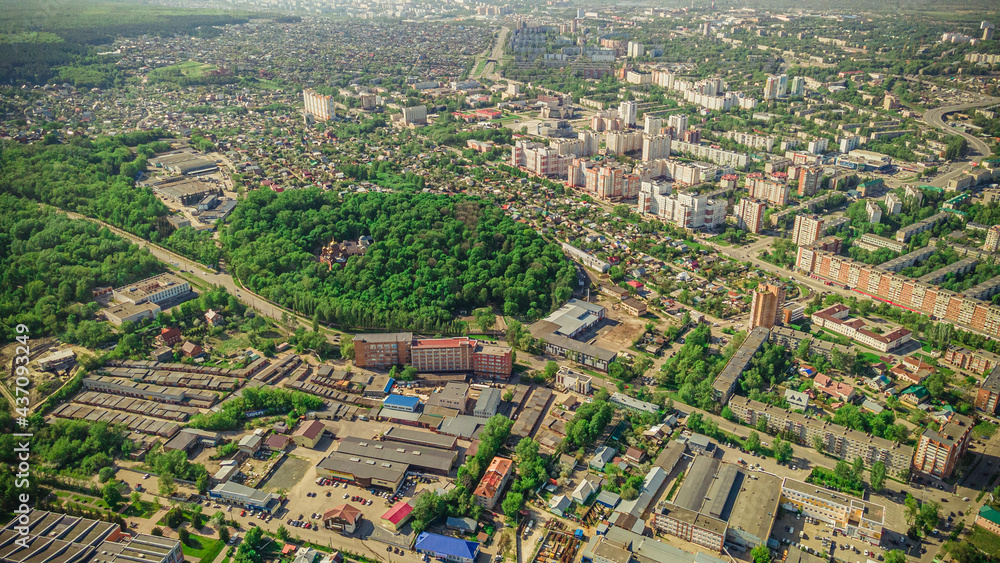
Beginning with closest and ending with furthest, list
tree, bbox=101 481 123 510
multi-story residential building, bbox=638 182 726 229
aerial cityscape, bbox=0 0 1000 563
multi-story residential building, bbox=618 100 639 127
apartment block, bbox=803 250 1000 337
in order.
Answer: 1. aerial cityscape, bbox=0 0 1000 563
2. tree, bbox=101 481 123 510
3. apartment block, bbox=803 250 1000 337
4. multi-story residential building, bbox=638 182 726 229
5. multi-story residential building, bbox=618 100 639 127

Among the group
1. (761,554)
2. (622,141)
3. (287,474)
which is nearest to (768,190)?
(622,141)

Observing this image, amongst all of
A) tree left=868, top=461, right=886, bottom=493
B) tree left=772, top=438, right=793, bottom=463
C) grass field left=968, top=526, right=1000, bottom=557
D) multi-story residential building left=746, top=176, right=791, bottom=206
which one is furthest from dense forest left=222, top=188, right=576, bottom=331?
grass field left=968, top=526, right=1000, bottom=557

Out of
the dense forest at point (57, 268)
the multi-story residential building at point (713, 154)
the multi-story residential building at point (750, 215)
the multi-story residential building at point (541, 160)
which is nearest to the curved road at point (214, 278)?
the dense forest at point (57, 268)

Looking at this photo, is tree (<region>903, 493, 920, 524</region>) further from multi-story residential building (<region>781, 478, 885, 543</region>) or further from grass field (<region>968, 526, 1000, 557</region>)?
grass field (<region>968, 526, 1000, 557</region>)

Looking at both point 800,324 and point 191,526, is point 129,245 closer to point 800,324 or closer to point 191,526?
point 191,526

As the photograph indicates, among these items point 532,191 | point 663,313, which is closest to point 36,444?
point 663,313
